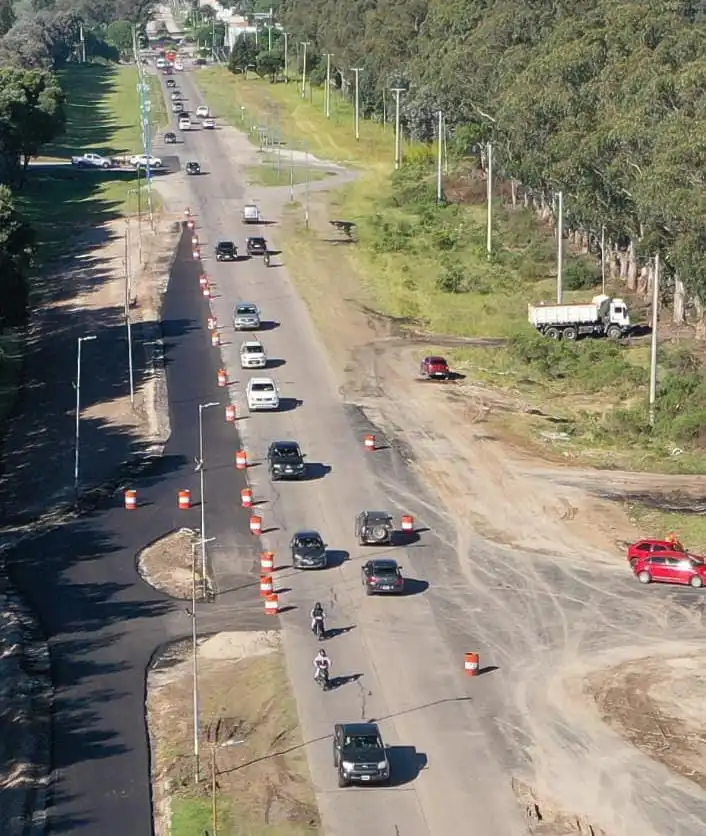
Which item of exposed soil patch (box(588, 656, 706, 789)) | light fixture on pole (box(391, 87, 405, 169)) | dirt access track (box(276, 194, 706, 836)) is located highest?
light fixture on pole (box(391, 87, 405, 169))

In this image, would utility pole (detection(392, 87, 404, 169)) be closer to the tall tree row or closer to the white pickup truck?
the tall tree row

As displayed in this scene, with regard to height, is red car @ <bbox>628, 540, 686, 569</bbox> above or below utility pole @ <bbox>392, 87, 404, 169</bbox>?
below

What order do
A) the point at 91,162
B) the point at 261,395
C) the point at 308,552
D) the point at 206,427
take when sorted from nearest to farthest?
the point at 308,552
the point at 206,427
the point at 261,395
the point at 91,162

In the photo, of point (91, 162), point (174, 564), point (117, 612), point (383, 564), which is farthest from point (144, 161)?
point (117, 612)

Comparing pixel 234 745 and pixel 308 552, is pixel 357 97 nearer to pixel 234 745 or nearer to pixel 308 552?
pixel 308 552

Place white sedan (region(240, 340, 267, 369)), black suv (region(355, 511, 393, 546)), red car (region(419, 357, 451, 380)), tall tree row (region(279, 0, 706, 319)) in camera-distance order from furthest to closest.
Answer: white sedan (region(240, 340, 267, 369)) → red car (region(419, 357, 451, 380)) → tall tree row (region(279, 0, 706, 319)) → black suv (region(355, 511, 393, 546))

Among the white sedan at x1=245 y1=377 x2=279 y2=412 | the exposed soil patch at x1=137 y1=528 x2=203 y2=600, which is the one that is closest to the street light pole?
the exposed soil patch at x1=137 y1=528 x2=203 y2=600

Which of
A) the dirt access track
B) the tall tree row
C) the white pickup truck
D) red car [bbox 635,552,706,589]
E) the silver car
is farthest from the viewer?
the white pickup truck
